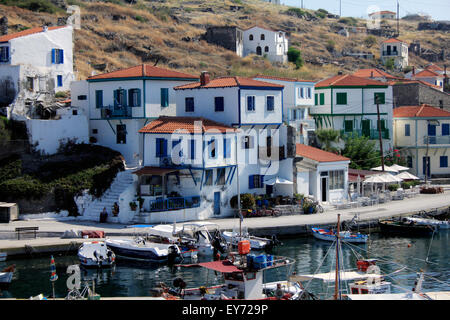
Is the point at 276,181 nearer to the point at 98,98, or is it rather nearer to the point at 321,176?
the point at 321,176

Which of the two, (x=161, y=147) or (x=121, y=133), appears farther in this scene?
(x=121, y=133)

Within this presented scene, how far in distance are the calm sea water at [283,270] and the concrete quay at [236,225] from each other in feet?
2.47

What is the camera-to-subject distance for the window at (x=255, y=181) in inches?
1799

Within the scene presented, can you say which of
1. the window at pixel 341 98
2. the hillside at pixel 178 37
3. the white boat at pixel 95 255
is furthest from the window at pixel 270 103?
the hillside at pixel 178 37

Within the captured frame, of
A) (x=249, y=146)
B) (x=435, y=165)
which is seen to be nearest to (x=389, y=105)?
(x=435, y=165)

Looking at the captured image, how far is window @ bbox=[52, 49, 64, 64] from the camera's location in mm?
50781

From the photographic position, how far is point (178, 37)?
96562mm

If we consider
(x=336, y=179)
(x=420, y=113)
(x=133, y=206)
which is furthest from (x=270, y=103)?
(x=420, y=113)

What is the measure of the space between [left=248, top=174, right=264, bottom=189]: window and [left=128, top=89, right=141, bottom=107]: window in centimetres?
930

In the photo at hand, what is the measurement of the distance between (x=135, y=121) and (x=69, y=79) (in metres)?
8.44

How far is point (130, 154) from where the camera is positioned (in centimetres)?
4731

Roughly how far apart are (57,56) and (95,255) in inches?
887

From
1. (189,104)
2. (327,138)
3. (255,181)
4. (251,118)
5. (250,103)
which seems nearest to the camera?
(251,118)

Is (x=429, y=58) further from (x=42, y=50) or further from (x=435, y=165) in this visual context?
(x=42, y=50)
